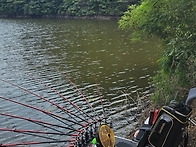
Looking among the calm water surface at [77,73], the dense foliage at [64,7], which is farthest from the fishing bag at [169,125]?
the dense foliage at [64,7]

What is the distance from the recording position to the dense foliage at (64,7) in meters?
50.4

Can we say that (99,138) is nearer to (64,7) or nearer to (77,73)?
(77,73)

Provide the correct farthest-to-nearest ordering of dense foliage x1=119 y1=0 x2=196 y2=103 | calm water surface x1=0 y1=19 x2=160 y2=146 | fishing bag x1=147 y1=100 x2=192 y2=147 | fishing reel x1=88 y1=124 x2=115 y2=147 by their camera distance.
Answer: calm water surface x1=0 y1=19 x2=160 y2=146, dense foliage x1=119 y1=0 x2=196 y2=103, fishing reel x1=88 y1=124 x2=115 y2=147, fishing bag x1=147 y1=100 x2=192 y2=147

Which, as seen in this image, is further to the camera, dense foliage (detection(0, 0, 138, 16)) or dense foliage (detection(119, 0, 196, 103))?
dense foliage (detection(0, 0, 138, 16))

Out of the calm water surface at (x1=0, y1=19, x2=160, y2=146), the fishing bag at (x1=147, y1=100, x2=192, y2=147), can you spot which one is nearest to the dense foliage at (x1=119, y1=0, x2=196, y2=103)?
the calm water surface at (x1=0, y1=19, x2=160, y2=146)

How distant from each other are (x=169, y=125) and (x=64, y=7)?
5728 cm

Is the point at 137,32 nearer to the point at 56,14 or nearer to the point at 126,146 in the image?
the point at 126,146

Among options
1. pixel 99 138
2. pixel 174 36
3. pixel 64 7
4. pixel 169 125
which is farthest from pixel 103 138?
pixel 64 7

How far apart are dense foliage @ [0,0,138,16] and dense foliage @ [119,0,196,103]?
3983 cm

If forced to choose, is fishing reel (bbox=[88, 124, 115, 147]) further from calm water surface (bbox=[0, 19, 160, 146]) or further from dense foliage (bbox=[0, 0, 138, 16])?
dense foliage (bbox=[0, 0, 138, 16])

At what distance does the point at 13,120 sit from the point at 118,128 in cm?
447

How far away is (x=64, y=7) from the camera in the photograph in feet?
191

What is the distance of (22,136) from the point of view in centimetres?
925

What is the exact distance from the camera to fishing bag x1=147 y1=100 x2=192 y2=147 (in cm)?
406
